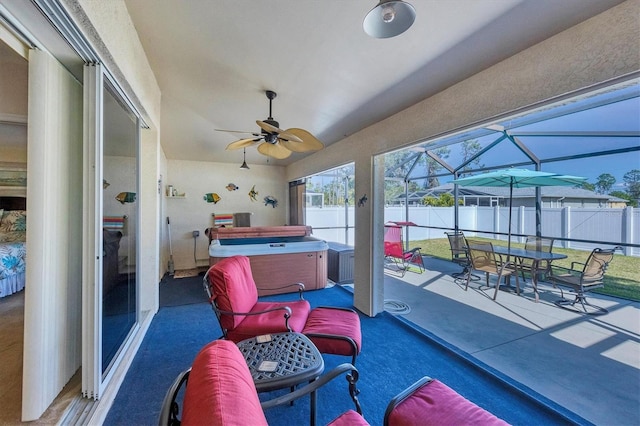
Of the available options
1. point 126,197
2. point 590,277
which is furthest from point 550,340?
point 126,197

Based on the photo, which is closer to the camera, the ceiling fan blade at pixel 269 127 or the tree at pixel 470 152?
the ceiling fan blade at pixel 269 127

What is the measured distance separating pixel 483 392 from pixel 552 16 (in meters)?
2.54

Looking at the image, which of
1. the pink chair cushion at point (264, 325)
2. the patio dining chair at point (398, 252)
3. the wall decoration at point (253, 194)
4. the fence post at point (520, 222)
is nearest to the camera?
the pink chair cushion at point (264, 325)

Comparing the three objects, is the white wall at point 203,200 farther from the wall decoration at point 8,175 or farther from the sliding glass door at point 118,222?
the sliding glass door at point 118,222

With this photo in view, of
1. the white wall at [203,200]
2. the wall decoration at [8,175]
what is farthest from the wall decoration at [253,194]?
the wall decoration at [8,175]

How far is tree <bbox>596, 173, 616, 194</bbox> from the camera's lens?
3.15m

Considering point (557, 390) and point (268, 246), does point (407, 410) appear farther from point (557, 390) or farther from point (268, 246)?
point (268, 246)

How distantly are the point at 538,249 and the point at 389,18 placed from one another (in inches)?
179

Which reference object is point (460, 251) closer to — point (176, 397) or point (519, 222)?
point (519, 222)

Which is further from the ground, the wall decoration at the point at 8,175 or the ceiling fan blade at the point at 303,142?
the ceiling fan blade at the point at 303,142

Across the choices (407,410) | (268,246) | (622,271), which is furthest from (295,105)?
(622,271)

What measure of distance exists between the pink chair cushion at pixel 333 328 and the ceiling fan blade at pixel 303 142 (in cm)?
169

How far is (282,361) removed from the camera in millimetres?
1533

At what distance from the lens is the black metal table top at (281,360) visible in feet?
4.48
